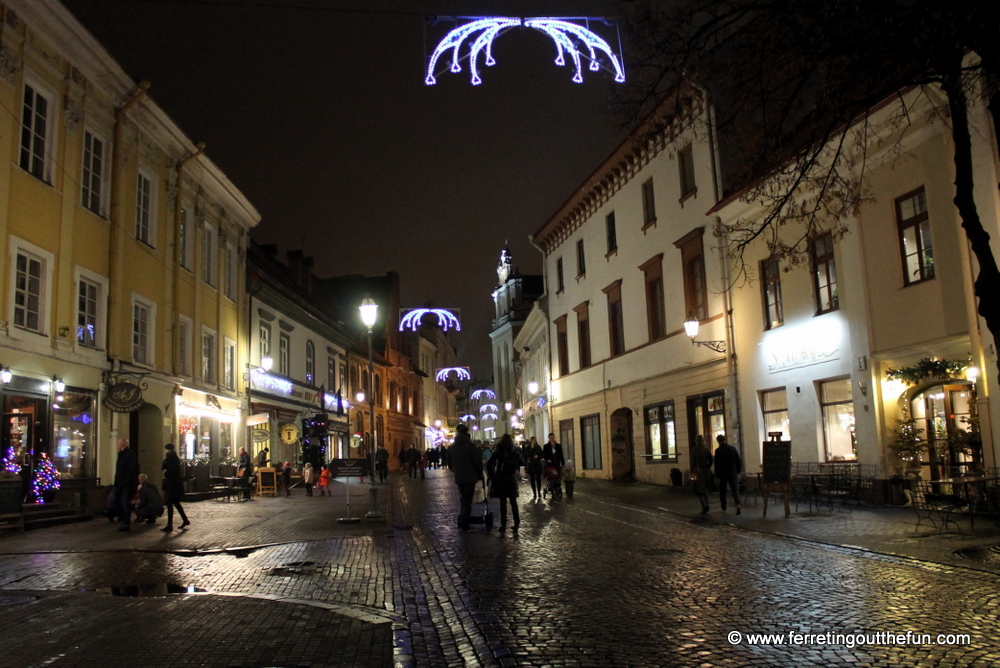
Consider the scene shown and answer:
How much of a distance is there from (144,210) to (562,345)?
72.9ft

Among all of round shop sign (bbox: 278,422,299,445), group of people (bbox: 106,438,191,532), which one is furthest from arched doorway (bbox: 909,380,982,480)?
round shop sign (bbox: 278,422,299,445)

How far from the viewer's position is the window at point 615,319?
3186 centimetres

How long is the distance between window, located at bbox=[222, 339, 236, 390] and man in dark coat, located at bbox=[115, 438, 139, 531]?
469 inches

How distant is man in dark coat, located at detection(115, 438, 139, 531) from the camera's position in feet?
53.3

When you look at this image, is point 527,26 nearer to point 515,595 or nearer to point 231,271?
point 515,595

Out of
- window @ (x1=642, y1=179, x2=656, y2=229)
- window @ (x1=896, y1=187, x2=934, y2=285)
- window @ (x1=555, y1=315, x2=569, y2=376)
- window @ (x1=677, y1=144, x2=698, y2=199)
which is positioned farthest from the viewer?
window @ (x1=555, y1=315, x2=569, y2=376)

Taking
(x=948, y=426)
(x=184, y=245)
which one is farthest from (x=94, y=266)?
(x=948, y=426)

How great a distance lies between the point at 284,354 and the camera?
36.1 meters

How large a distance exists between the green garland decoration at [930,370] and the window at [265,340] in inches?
976

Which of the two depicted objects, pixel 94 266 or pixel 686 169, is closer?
pixel 94 266

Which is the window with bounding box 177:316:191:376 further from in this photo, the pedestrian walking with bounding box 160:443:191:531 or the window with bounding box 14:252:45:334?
the pedestrian walking with bounding box 160:443:191:531

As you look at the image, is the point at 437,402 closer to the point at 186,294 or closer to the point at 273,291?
the point at 273,291

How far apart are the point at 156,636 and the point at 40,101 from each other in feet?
50.3

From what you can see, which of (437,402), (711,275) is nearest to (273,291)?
(711,275)
